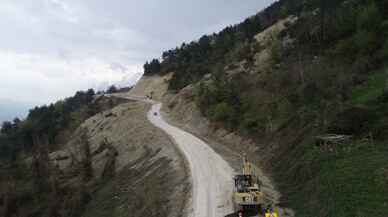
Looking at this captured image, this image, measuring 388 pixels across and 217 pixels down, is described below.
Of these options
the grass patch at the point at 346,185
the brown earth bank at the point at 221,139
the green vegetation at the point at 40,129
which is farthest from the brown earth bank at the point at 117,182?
the green vegetation at the point at 40,129

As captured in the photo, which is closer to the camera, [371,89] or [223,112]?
[371,89]

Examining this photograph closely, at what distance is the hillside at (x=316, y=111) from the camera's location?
55.5 ft

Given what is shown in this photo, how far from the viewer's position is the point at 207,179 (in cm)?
2484

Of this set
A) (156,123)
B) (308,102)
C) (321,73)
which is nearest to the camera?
(308,102)

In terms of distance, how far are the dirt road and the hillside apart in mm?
3930

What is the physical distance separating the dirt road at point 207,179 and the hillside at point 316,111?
12.9 feet

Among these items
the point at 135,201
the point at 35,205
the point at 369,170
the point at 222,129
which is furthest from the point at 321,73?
the point at 35,205

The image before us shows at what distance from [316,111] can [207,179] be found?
12430mm

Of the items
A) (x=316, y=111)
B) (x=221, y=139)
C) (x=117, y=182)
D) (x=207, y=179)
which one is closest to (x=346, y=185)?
(x=207, y=179)

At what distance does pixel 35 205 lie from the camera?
143 feet

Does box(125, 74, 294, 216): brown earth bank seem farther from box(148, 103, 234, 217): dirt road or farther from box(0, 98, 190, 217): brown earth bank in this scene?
box(0, 98, 190, 217): brown earth bank

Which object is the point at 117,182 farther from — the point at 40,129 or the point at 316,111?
the point at 40,129

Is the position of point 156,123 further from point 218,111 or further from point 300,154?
point 300,154

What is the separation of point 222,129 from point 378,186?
28.7m
